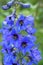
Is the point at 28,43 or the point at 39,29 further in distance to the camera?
the point at 39,29

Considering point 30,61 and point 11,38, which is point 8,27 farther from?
point 30,61

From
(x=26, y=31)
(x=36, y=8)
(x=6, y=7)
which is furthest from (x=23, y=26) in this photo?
(x=36, y=8)

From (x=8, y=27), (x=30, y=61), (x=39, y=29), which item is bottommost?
(x=30, y=61)

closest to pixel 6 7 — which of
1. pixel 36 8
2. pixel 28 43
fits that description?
pixel 28 43

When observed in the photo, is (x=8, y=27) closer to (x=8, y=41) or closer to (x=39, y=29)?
(x=8, y=41)

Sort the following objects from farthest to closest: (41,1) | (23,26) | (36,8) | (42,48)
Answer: (41,1) < (36,8) < (42,48) < (23,26)

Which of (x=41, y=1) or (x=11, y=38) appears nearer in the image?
(x=11, y=38)

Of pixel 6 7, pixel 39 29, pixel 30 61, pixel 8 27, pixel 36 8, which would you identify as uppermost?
pixel 36 8

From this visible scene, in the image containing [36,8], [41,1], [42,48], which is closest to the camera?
[42,48]

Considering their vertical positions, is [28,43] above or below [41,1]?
below
